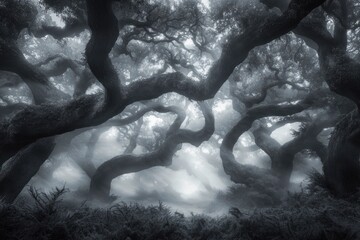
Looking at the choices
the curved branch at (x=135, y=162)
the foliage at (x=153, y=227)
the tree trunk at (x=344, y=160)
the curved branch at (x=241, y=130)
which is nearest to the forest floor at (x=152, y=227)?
the foliage at (x=153, y=227)

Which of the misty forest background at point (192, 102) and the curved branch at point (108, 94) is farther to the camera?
the curved branch at point (108, 94)

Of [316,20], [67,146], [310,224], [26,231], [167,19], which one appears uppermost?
[167,19]

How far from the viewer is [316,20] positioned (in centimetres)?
971

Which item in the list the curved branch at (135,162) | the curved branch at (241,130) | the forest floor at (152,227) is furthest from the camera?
the curved branch at (135,162)

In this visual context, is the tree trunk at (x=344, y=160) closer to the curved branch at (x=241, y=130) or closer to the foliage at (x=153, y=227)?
the curved branch at (x=241, y=130)

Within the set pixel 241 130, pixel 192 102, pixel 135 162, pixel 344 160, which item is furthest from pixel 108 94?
pixel 344 160

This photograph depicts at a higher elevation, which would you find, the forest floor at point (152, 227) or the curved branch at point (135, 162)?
the curved branch at point (135, 162)

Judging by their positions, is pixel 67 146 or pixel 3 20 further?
pixel 67 146

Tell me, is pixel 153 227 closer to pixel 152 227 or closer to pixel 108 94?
pixel 152 227

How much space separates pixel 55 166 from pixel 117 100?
1463 centimetres

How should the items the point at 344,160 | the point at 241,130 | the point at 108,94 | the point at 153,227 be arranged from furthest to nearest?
the point at 241,130, the point at 344,160, the point at 108,94, the point at 153,227

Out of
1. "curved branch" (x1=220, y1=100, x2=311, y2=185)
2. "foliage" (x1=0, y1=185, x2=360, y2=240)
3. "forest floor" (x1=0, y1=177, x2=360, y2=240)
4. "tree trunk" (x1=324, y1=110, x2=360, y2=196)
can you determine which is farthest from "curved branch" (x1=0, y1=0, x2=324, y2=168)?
"curved branch" (x1=220, y1=100, x2=311, y2=185)

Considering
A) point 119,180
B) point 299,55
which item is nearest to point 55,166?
point 119,180

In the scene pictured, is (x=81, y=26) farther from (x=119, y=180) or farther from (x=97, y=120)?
(x=119, y=180)
